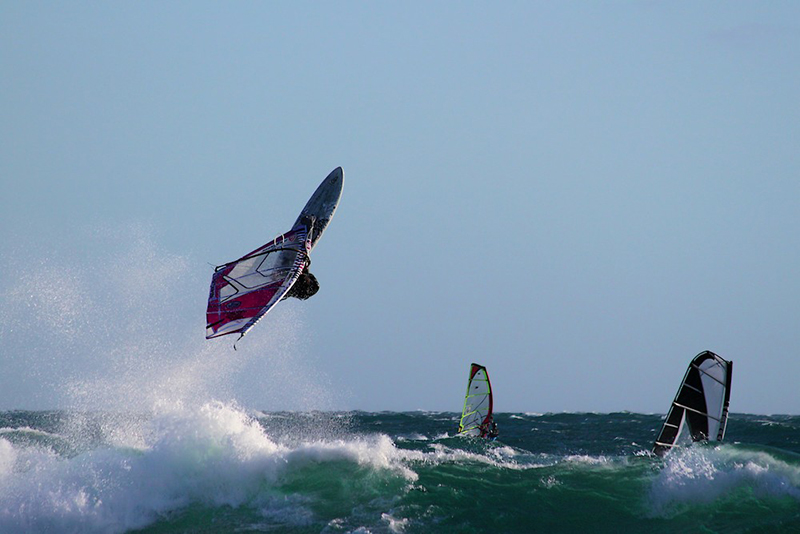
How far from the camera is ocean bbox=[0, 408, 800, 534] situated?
12500 mm

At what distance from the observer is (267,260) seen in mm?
17297

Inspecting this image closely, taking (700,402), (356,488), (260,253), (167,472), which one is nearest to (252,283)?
(260,253)

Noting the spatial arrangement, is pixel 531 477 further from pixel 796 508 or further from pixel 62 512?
pixel 62 512

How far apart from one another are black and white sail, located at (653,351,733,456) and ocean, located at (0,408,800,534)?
767 mm

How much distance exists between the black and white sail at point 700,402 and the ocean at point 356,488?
30.2 inches

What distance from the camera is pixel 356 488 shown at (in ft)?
44.0

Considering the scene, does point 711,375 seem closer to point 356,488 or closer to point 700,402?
point 700,402

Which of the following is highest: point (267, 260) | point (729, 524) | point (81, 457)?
point (267, 260)

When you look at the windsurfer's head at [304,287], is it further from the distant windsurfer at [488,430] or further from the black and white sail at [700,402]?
the distant windsurfer at [488,430]

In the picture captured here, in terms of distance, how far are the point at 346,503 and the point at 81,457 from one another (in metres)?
4.44

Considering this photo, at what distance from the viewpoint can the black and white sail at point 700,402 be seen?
1549 centimetres

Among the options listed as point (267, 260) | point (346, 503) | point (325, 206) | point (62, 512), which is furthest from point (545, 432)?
point (62, 512)

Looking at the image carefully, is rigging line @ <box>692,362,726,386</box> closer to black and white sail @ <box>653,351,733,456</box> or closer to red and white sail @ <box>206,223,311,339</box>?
black and white sail @ <box>653,351,733,456</box>

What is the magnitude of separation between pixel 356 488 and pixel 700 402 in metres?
6.59
